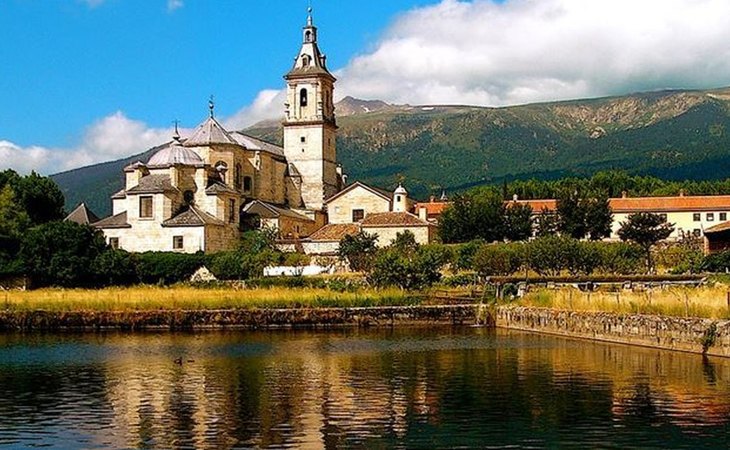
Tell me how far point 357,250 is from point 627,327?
37.4m

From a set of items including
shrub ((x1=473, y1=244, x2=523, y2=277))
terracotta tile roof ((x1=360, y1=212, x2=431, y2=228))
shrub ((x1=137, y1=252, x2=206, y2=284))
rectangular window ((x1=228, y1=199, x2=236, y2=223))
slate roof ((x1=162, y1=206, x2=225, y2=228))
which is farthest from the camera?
terracotta tile roof ((x1=360, y1=212, x2=431, y2=228))

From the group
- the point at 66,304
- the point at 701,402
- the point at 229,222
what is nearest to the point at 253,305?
the point at 66,304

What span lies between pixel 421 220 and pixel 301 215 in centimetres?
1018

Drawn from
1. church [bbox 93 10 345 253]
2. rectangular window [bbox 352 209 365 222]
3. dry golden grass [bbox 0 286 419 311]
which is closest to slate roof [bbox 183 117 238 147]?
church [bbox 93 10 345 253]

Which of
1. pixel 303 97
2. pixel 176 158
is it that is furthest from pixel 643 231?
pixel 303 97

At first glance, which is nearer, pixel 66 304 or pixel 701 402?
pixel 701 402

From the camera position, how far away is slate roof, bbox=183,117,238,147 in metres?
74.2

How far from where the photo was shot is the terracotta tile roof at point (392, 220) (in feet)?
233

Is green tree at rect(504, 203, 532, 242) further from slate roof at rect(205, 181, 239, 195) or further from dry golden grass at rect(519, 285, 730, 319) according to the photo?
dry golden grass at rect(519, 285, 730, 319)

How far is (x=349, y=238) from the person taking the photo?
64.5 metres

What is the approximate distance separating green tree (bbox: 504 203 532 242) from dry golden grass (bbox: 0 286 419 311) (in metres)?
34.7

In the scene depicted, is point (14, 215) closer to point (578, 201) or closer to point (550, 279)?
point (550, 279)

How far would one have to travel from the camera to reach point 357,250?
62.8 metres

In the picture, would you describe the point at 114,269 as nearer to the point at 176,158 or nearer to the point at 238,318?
the point at 176,158
